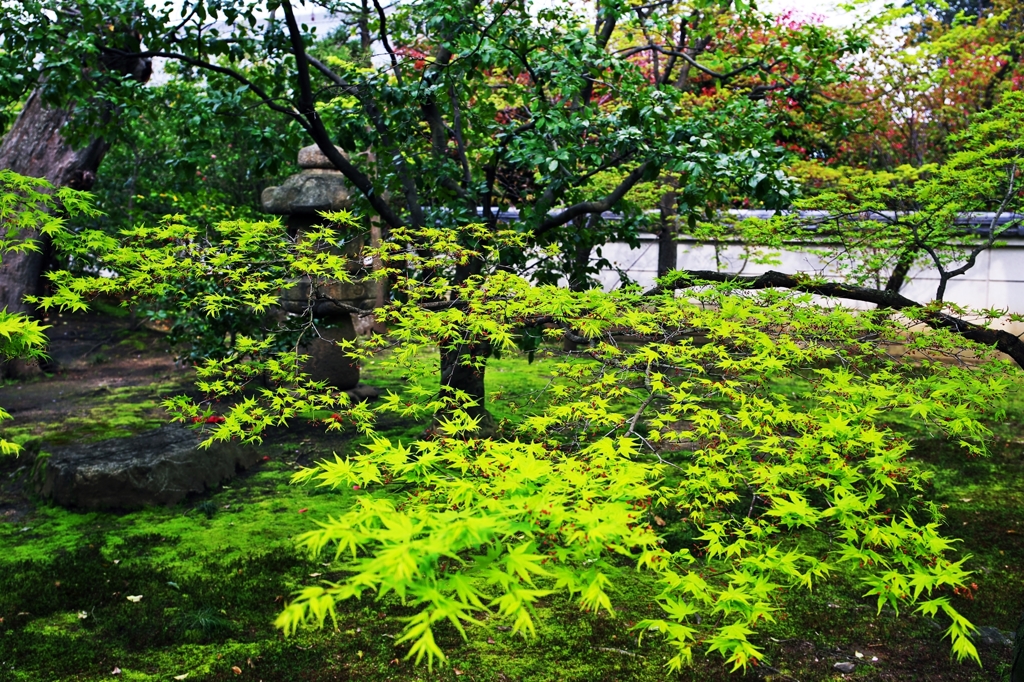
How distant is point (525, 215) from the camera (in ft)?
19.9

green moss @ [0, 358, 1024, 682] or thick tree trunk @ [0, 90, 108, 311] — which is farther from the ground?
thick tree trunk @ [0, 90, 108, 311]

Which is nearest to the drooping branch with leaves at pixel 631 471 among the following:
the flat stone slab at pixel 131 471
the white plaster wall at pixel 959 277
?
the flat stone slab at pixel 131 471

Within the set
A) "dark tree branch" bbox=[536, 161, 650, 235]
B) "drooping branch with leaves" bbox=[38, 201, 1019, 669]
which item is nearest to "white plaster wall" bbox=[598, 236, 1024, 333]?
"dark tree branch" bbox=[536, 161, 650, 235]

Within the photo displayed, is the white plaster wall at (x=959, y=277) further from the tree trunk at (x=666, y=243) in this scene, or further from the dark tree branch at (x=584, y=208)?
the dark tree branch at (x=584, y=208)

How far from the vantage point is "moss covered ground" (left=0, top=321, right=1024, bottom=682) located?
146 inches

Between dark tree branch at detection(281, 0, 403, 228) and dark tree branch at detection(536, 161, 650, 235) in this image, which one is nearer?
dark tree branch at detection(281, 0, 403, 228)

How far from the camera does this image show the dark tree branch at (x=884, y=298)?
4.61m

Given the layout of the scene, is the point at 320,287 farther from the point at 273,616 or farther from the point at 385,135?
the point at 273,616

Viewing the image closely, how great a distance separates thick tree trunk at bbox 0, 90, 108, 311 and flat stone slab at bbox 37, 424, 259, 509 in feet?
10.9

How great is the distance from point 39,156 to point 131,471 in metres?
4.65

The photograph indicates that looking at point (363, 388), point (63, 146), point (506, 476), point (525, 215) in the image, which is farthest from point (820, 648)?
point (63, 146)

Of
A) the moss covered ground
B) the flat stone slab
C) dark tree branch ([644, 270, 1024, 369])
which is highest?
dark tree branch ([644, 270, 1024, 369])

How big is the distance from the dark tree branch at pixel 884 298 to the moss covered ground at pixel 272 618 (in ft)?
4.57

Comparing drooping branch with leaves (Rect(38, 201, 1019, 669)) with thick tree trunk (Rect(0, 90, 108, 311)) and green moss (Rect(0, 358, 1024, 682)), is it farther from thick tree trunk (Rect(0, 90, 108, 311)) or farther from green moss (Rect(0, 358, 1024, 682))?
thick tree trunk (Rect(0, 90, 108, 311))
